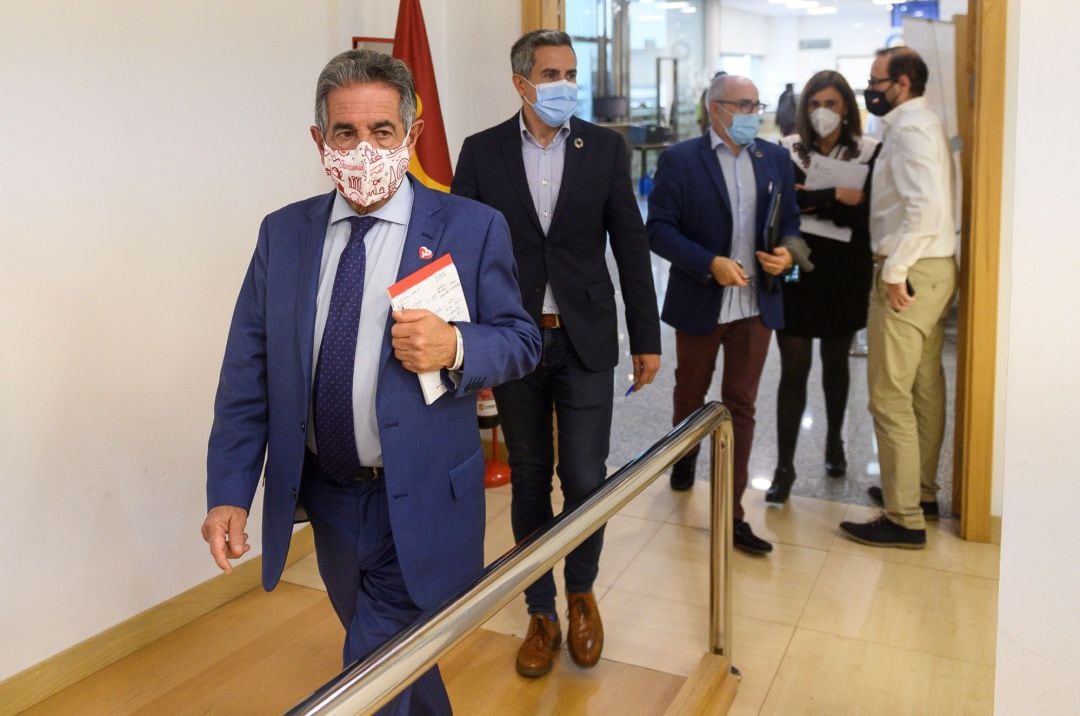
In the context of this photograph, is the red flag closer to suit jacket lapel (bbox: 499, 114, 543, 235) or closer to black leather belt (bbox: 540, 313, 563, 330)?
suit jacket lapel (bbox: 499, 114, 543, 235)

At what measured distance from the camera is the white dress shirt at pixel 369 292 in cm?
195

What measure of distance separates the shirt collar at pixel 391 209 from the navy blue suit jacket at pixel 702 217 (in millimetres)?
1795

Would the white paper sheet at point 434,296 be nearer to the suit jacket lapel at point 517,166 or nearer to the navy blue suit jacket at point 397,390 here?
the navy blue suit jacket at point 397,390

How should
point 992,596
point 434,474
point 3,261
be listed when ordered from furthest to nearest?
1. point 992,596
2. point 3,261
3. point 434,474

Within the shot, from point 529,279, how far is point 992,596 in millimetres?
1914

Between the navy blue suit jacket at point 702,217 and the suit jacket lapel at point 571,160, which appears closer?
the suit jacket lapel at point 571,160

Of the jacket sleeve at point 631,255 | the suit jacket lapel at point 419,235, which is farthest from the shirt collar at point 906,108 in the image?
the suit jacket lapel at point 419,235

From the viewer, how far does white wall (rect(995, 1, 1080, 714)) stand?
4.68 feet

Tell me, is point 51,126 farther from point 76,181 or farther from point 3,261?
point 3,261

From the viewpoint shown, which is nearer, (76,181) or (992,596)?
(76,181)

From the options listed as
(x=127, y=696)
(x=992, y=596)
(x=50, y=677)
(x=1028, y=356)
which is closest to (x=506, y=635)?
(x=127, y=696)

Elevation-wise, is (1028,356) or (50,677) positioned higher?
Answer: (1028,356)

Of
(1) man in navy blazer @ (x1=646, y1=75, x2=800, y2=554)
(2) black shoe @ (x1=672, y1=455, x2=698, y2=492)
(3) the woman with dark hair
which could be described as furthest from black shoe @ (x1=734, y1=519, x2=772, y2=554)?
(2) black shoe @ (x1=672, y1=455, x2=698, y2=492)

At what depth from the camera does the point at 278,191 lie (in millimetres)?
3678
